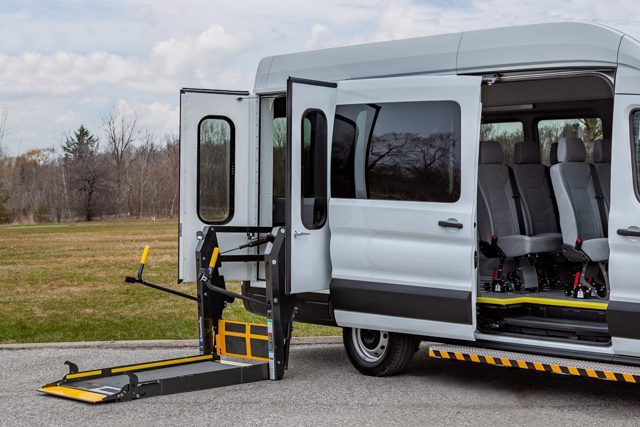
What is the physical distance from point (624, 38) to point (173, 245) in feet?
77.3

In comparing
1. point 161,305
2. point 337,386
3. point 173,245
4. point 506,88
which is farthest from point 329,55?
point 173,245

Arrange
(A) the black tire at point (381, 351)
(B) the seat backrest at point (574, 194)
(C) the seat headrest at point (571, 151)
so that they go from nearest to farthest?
(A) the black tire at point (381, 351) < (B) the seat backrest at point (574, 194) < (C) the seat headrest at point (571, 151)

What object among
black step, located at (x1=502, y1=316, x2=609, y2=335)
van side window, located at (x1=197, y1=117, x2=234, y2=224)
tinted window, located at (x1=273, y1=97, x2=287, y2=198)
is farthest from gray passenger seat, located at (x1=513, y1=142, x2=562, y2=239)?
van side window, located at (x1=197, y1=117, x2=234, y2=224)

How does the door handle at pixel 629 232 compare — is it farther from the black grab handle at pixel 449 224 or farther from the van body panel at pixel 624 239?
the black grab handle at pixel 449 224

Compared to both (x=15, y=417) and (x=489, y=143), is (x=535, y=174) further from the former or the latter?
(x=15, y=417)

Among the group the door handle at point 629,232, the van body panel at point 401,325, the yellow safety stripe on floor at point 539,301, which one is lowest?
the van body panel at point 401,325

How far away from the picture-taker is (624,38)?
698cm

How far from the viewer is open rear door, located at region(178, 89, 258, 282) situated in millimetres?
9242

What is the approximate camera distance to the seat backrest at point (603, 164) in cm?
905

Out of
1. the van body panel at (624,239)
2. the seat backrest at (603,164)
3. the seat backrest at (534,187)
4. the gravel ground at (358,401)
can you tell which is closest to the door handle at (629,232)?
the van body panel at (624,239)

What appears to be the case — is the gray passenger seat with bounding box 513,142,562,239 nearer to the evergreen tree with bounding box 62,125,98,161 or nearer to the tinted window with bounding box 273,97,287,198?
the tinted window with bounding box 273,97,287,198

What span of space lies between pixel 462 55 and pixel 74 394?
4.02 meters

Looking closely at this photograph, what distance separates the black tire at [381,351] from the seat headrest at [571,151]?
219cm

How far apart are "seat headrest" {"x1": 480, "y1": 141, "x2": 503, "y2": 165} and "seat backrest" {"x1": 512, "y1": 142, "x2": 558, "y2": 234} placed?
0.67ft
